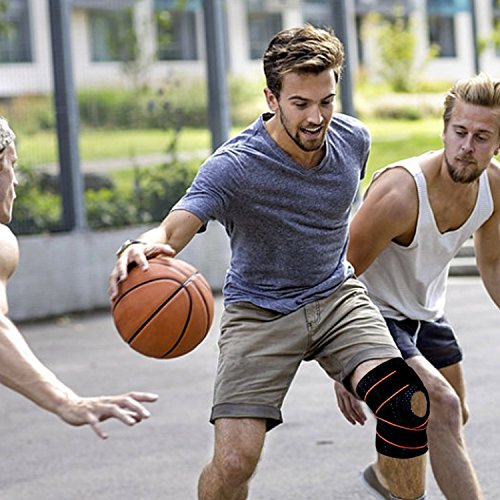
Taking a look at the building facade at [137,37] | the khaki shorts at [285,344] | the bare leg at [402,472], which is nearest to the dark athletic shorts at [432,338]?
the khaki shorts at [285,344]

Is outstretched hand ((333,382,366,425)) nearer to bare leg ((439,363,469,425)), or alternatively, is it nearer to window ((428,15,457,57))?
bare leg ((439,363,469,425))

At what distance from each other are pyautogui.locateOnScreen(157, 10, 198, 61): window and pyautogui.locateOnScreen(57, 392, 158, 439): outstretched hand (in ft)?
34.6

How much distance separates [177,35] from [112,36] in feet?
2.64

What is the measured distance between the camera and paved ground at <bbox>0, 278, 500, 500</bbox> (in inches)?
264

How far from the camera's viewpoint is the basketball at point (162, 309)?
470cm

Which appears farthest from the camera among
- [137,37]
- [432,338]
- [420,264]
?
[137,37]

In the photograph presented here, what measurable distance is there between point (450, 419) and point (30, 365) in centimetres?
197

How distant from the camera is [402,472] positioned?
5.12 m

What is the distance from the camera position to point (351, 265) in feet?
17.8

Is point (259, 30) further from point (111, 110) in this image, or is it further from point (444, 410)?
point (444, 410)

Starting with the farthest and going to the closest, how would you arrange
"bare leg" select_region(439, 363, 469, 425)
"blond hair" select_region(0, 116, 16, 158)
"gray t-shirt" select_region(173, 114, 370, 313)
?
"bare leg" select_region(439, 363, 469, 425)
"gray t-shirt" select_region(173, 114, 370, 313)
"blond hair" select_region(0, 116, 16, 158)

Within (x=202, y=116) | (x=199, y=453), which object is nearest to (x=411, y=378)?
(x=199, y=453)

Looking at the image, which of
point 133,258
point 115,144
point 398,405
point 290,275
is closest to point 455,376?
point 398,405

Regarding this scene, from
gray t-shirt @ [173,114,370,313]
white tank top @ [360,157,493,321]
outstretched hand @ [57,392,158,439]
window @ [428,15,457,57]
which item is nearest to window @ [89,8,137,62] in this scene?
window @ [428,15,457,57]
